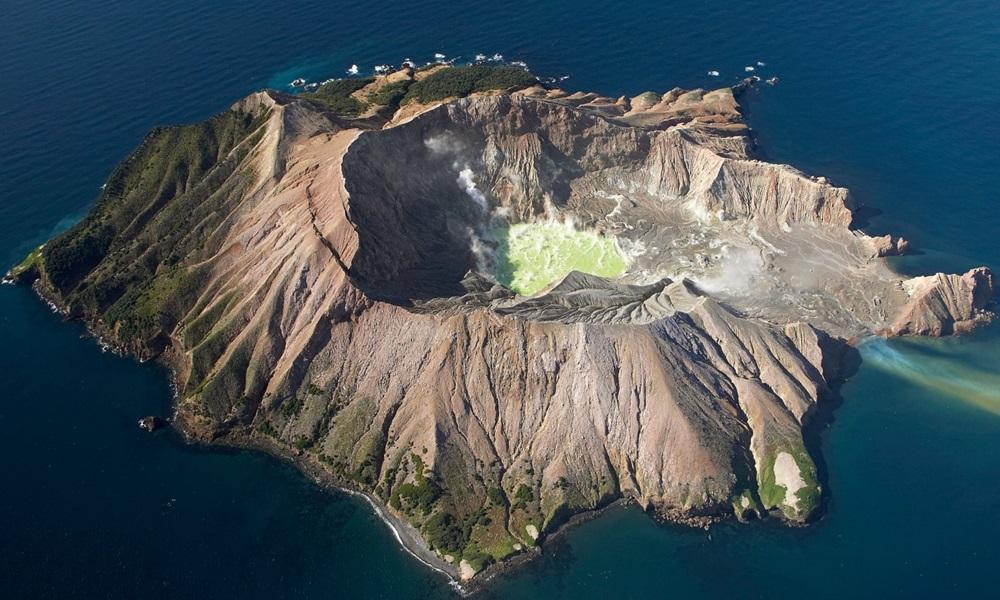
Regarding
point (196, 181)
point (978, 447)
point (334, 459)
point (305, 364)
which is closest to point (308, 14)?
point (196, 181)

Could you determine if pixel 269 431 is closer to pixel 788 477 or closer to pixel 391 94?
pixel 788 477

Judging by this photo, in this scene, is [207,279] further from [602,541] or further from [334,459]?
[602,541]

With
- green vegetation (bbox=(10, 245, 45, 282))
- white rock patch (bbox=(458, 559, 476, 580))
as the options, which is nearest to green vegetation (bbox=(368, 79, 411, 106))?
green vegetation (bbox=(10, 245, 45, 282))

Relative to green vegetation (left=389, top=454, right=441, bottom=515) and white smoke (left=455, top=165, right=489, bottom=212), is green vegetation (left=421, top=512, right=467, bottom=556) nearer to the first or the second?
green vegetation (left=389, top=454, right=441, bottom=515)

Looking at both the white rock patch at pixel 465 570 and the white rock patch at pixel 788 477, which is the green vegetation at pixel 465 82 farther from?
the white rock patch at pixel 788 477

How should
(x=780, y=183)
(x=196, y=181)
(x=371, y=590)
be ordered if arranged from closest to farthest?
(x=371, y=590) → (x=780, y=183) → (x=196, y=181)

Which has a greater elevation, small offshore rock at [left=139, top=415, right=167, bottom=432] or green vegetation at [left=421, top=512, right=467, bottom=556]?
small offshore rock at [left=139, top=415, right=167, bottom=432]
